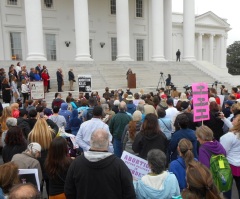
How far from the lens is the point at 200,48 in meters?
46.1

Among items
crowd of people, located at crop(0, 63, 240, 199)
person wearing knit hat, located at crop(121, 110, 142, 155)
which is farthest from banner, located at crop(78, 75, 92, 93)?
person wearing knit hat, located at crop(121, 110, 142, 155)

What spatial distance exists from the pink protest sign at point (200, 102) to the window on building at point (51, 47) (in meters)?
23.2

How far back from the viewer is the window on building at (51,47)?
89.1 feet

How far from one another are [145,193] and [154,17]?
25310 mm

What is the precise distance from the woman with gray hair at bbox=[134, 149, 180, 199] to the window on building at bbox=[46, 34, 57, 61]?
84.6 feet

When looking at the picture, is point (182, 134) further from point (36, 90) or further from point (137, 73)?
point (137, 73)

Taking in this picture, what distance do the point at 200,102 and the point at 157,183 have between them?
11.4 feet

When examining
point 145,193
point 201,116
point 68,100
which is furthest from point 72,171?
point 68,100

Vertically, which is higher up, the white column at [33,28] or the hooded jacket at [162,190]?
Answer: the white column at [33,28]

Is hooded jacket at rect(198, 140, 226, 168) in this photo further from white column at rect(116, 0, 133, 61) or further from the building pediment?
the building pediment

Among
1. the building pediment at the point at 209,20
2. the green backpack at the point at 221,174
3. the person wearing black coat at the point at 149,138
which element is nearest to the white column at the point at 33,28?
the person wearing black coat at the point at 149,138

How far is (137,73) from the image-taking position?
22.7 meters

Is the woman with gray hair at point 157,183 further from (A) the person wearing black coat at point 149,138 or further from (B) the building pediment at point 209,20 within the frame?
(B) the building pediment at point 209,20

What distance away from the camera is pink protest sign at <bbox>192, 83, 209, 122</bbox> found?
19.3 feet
